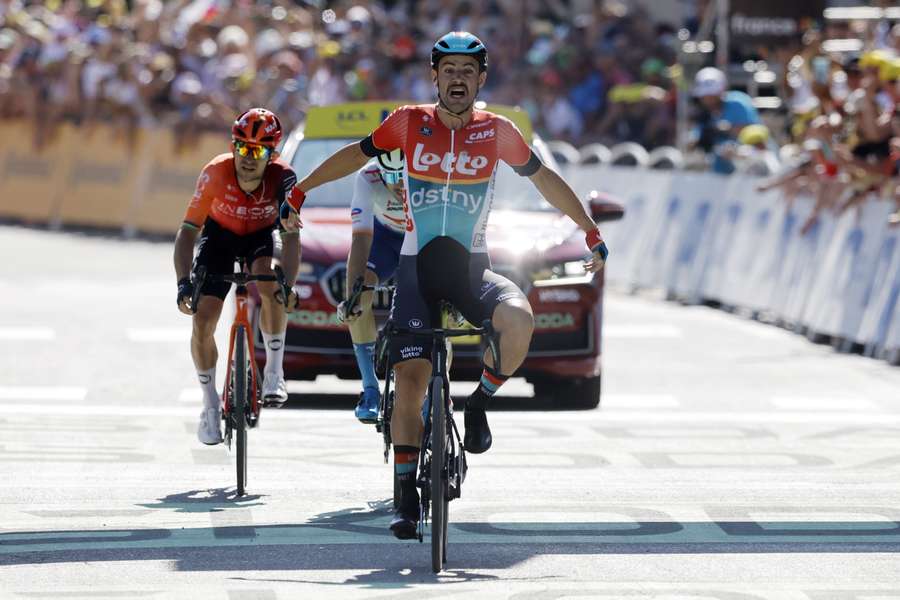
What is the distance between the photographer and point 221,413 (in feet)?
34.6

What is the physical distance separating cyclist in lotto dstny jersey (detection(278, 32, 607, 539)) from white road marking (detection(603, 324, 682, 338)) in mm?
9476

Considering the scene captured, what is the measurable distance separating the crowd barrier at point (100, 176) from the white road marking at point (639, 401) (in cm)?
1407

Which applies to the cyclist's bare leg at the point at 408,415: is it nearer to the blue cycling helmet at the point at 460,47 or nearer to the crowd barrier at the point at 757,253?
the blue cycling helmet at the point at 460,47

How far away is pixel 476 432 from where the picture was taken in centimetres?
834

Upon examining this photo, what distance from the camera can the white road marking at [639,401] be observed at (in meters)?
13.6

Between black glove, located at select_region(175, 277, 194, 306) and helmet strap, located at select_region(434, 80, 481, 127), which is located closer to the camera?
helmet strap, located at select_region(434, 80, 481, 127)

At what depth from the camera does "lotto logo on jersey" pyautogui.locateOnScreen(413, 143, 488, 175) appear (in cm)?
848

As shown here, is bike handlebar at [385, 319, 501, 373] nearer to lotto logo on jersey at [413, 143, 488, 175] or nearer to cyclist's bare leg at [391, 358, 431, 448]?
cyclist's bare leg at [391, 358, 431, 448]

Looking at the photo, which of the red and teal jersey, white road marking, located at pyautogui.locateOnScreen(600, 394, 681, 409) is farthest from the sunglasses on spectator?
white road marking, located at pyautogui.locateOnScreen(600, 394, 681, 409)

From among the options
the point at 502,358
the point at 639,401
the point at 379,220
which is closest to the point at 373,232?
the point at 379,220

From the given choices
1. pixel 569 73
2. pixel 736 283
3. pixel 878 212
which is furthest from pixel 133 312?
pixel 569 73

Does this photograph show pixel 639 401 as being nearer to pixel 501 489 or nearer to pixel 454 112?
pixel 501 489

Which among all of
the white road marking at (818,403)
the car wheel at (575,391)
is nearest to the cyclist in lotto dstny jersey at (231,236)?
the car wheel at (575,391)

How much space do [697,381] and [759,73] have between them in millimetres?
8685
